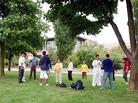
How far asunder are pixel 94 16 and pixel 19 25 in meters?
11.7

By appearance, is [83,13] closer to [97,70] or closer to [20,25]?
[97,70]

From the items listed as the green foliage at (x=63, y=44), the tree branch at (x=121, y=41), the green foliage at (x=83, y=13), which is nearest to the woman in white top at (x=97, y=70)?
the green foliage at (x=83, y=13)

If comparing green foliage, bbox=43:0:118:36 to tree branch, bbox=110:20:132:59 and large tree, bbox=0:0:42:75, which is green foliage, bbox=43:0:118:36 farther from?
large tree, bbox=0:0:42:75

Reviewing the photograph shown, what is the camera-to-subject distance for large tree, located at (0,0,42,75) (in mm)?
34156

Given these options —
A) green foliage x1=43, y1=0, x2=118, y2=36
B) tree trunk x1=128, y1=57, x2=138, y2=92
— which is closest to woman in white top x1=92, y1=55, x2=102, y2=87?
green foliage x1=43, y1=0, x2=118, y2=36

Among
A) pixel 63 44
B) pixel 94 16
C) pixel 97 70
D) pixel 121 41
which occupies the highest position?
pixel 63 44

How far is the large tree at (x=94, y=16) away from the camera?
73.3 ft

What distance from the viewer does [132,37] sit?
2247 cm

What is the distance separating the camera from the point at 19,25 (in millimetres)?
34750

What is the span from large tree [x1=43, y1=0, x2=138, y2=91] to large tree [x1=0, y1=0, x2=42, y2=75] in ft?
30.3

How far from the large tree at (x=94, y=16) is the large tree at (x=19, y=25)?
924 centimetres

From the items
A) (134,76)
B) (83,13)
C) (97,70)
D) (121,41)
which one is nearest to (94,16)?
(83,13)

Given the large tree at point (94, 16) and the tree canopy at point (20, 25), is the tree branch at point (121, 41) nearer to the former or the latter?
the large tree at point (94, 16)

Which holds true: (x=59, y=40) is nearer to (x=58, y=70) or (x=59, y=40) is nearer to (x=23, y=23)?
(x=23, y=23)
